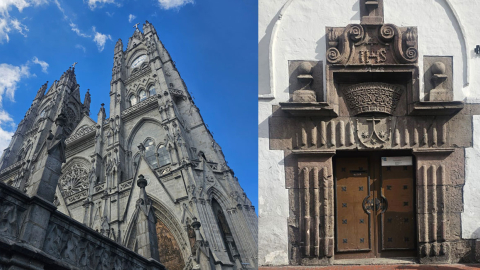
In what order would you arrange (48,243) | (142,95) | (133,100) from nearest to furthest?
(48,243)
(142,95)
(133,100)

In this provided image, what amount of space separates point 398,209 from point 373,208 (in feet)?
1.07

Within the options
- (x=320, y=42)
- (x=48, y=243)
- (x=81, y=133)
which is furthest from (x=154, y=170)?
(x=320, y=42)

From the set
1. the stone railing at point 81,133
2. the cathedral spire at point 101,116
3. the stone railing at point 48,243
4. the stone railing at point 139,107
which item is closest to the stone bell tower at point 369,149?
the stone railing at point 48,243

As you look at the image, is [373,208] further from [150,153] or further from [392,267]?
[150,153]

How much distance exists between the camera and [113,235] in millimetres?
26719

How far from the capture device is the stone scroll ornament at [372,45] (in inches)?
236

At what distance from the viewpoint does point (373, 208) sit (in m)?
5.92

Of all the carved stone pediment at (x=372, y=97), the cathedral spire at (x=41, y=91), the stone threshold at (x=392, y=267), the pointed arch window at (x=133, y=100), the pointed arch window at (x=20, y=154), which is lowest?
the stone threshold at (x=392, y=267)

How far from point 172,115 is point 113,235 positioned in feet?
29.4

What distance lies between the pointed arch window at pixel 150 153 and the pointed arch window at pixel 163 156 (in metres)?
0.37

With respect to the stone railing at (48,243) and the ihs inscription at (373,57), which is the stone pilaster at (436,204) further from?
the stone railing at (48,243)

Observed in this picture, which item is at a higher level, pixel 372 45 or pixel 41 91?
pixel 41 91

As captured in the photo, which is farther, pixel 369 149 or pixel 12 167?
pixel 12 167

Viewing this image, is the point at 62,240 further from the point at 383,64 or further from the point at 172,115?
the point at 172,115
